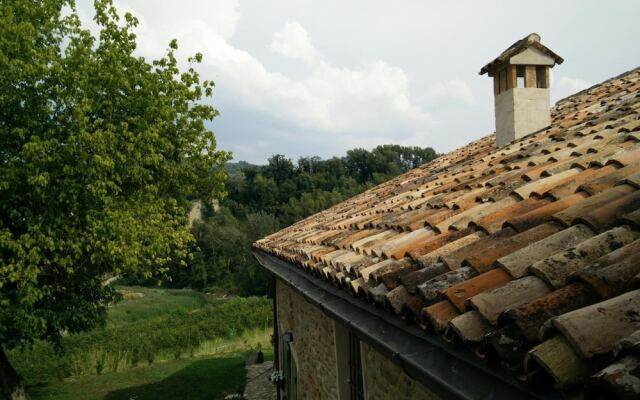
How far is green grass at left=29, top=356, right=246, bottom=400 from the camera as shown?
1248 centimetres

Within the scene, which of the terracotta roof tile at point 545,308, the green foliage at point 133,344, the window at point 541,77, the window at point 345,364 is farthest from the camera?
the green foliage at point 133,344

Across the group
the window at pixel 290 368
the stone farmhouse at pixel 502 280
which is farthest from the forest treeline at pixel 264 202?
the stone farmhouse at pixel 502 280

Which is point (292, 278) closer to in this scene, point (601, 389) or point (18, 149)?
point (601, 389)

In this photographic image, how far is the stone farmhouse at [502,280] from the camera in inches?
45.5

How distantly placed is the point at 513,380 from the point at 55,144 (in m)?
11.0

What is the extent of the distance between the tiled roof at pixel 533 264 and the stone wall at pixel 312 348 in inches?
40.6

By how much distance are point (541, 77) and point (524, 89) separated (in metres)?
0.41

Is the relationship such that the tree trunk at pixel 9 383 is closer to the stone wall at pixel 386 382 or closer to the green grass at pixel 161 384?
the green grass at pixel 161 384

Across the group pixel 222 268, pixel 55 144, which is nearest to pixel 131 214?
pixel 55 144

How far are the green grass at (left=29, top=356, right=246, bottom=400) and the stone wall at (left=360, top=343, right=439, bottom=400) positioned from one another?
390 inches

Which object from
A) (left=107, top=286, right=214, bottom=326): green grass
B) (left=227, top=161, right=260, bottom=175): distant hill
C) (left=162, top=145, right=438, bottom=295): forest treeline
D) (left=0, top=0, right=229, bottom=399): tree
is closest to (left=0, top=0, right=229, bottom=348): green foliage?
(left=0, top=0, right=229, bottom=399): tree

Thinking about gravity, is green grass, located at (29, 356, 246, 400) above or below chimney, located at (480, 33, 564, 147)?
below

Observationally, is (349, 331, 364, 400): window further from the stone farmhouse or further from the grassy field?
the grassy field

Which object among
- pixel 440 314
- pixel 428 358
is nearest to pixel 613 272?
pixel 440 314
